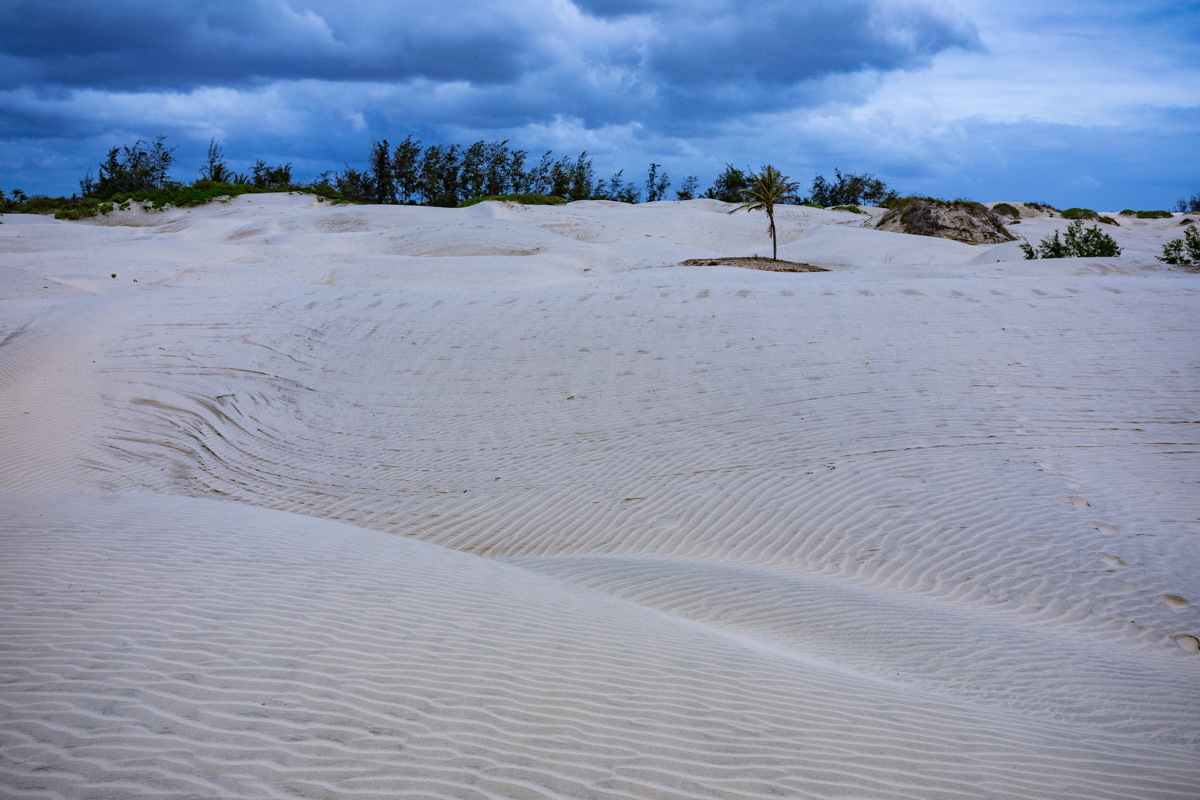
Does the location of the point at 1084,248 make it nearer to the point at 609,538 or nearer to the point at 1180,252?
the point at 1180,252

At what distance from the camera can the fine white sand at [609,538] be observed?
286cm

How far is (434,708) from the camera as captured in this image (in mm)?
3025

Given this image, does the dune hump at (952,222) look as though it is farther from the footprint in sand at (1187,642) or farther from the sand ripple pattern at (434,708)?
the sand ripple pattern at (434,708)

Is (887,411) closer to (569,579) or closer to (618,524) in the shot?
(618,524)

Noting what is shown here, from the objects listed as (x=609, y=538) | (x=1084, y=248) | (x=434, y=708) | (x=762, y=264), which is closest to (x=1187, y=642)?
(x=609, y=538)

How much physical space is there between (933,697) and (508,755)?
2596 mm

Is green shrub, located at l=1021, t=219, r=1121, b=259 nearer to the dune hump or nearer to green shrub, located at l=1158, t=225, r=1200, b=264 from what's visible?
green shrub, located at l=1158, t=225, r=1200, b=264

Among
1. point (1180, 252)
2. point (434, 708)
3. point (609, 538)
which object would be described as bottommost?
point (609, 538)

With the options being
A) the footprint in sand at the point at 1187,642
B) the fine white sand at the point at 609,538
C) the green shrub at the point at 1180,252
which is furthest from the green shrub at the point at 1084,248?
the footprint in sand at the point at 1187,642

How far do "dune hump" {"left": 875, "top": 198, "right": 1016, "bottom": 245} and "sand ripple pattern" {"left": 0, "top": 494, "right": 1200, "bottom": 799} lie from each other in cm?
3087

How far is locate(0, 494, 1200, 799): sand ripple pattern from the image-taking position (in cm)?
257

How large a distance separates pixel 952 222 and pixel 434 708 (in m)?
33.5

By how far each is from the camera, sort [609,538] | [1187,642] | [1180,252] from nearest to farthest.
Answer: [1187,642]
[609,538]
[1180,252]

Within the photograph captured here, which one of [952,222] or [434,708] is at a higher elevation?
[952,222]
